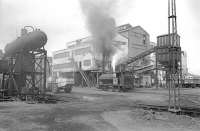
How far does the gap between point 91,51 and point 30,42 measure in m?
30.2

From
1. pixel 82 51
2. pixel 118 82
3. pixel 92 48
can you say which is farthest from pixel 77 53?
pixel 118 82

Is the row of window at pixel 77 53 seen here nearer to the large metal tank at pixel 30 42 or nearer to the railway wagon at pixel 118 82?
the railway wagon at pixel 118 82

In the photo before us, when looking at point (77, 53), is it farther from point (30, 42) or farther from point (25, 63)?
point (30, 42)

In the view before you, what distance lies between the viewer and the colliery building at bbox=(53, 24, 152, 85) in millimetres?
46281

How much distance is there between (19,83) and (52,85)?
8470mm

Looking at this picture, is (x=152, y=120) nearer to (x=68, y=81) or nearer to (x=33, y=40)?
(x=33, y=40)

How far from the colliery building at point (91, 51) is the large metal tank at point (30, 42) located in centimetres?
2499

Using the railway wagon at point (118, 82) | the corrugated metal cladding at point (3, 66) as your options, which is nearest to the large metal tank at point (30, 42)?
the corrugated metal cladding at point (3, 66)

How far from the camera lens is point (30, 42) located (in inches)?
674

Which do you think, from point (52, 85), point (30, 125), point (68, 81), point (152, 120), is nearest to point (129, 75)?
point (68, 81)

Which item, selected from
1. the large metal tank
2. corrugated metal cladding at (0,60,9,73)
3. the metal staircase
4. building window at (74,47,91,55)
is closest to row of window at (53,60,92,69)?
the metal staircase

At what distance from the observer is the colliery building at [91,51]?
152 feet

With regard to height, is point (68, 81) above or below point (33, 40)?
below

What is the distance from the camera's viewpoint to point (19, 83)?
18.4 meters
